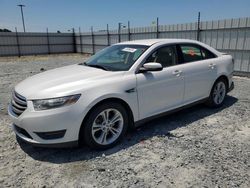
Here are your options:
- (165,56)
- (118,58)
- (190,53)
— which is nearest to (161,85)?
(165,56)

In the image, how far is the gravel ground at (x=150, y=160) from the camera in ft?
8.46

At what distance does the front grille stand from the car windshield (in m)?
1.32

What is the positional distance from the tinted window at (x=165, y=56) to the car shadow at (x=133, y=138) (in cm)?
112

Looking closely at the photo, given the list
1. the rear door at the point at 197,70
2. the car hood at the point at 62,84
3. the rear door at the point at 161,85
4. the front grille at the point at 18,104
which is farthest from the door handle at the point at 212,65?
the front grille at the point at 18,104

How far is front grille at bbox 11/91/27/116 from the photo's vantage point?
9.71ft

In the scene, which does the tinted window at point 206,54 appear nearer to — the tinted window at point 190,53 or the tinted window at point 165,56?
the tinted window at point 190,53

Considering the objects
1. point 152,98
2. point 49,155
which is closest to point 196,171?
point 152,98

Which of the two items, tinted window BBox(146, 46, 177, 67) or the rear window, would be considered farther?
the rear window

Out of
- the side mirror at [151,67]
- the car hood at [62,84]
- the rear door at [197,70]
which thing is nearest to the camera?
the car hood at [62,84]

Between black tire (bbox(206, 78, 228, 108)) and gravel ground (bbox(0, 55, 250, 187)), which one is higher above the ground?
black tire (bbox(206, 78, 228, 108))

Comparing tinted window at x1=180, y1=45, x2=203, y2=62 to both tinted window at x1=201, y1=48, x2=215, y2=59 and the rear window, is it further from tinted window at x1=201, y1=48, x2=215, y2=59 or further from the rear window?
tinted window at x1=201, y1=48, x2=215, y2=59

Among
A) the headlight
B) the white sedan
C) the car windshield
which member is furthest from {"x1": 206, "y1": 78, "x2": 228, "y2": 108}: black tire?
the headlight

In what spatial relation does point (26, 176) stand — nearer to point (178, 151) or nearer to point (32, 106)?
point (32, 106)

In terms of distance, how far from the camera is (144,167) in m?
2.83
